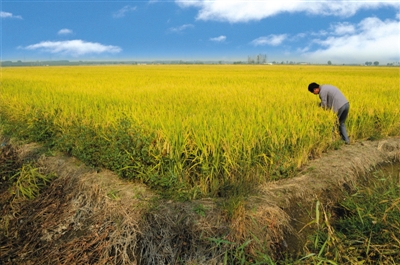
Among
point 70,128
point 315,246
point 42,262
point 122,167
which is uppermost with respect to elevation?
point 70,128

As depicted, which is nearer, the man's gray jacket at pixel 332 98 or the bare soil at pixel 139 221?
the bare soil at pixel 139 221

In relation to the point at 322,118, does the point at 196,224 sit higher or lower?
lower

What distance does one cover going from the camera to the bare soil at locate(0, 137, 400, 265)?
2.09 m

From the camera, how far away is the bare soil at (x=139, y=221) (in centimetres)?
209

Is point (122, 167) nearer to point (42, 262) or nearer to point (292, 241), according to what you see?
point (42, 262)

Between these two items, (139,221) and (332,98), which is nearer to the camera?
(139,221)

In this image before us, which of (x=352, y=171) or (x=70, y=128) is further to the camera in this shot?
(x=70, y=128)

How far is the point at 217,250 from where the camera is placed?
2.05 metres

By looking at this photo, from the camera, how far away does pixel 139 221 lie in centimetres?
229

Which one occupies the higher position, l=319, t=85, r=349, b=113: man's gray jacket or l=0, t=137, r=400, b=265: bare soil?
l=319, t=85, r=349, b=113: man's gray jacket

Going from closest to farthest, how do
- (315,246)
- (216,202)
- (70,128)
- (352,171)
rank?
(315,246), (216,202), (352,171), (70,128)

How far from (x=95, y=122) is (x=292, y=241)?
2.87 metres

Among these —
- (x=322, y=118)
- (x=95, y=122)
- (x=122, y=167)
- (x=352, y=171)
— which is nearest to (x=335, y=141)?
(x=322, y=118)

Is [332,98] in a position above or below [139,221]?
above
